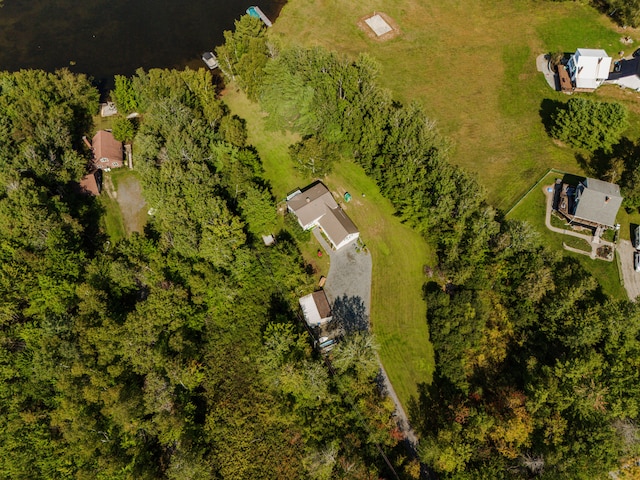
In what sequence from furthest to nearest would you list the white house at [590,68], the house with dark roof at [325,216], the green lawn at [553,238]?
the white house at [590,68]
the house with dark roof at [325,216]
the green lawn at [553,238]

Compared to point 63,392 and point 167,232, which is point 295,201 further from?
point 63,392

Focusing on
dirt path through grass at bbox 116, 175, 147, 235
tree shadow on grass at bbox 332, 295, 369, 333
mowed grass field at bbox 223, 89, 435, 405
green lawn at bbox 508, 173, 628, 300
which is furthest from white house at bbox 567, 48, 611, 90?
dirt path through grass at bbox 116, 175, 147, 235

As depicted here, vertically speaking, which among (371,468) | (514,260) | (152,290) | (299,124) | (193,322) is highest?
(299,124)

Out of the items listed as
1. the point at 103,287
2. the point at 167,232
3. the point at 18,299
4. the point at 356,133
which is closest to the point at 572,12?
the point at 356,133

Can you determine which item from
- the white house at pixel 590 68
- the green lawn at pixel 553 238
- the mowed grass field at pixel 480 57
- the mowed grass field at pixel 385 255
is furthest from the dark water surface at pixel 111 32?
the green lawn at pixel 553 238

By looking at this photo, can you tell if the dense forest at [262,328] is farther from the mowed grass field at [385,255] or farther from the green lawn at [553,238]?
the green lawn at [553,238]

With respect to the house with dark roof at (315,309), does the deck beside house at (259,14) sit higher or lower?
higher
